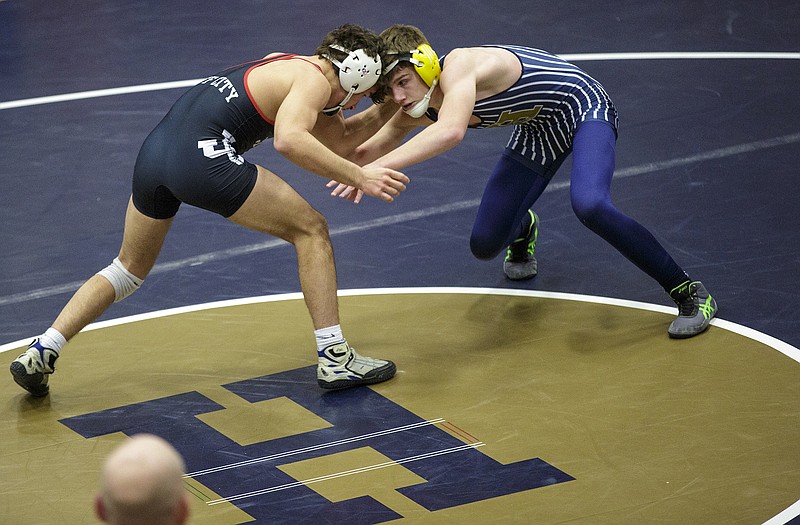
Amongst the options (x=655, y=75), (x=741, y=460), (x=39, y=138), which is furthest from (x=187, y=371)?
(x=655, y=75)

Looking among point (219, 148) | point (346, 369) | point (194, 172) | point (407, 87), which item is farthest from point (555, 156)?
point (194, 172)

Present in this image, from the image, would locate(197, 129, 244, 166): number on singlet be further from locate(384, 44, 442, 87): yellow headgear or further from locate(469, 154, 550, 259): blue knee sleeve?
locate(469, 154, 550, 259): blue knee sleeve

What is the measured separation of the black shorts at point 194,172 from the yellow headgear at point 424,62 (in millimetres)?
858

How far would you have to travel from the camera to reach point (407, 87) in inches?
243

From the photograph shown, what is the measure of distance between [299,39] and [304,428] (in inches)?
231

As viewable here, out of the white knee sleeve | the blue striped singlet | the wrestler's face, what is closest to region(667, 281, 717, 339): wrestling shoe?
the blue striped singlet

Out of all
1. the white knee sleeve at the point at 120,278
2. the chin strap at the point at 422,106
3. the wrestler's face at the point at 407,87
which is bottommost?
the white knee sleeve at the point at 120,278

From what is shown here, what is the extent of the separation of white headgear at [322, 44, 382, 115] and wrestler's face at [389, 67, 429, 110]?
171 mm

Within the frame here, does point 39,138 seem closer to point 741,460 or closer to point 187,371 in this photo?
point 187,371

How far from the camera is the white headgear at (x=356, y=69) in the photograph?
231 inches

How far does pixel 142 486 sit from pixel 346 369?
3.54 m

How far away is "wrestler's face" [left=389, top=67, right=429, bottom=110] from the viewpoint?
6.13m

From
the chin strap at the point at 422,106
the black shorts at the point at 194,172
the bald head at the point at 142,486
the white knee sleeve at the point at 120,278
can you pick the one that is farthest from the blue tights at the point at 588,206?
the bald head at the point at 142,486

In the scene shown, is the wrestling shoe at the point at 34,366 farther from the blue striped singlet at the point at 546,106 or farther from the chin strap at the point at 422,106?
the blue striped singlet at the point at 546,106
